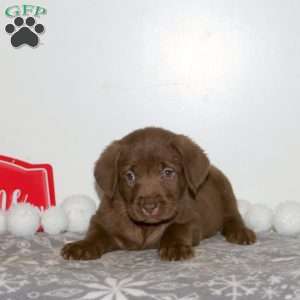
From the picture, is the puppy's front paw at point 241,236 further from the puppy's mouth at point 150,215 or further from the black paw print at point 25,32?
the black paw print at point 25,32

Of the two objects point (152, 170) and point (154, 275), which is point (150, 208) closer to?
point (152, 170)

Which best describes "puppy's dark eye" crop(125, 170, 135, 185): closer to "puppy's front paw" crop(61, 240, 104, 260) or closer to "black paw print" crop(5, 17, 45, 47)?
"puppy's front paw" crop(61, 240, 104, 260)

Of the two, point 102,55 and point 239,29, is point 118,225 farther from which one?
point 239,29

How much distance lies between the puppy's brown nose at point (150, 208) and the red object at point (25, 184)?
134cm

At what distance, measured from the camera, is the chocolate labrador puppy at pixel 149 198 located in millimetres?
3494

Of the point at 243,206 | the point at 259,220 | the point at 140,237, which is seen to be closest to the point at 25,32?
the point at 140,237

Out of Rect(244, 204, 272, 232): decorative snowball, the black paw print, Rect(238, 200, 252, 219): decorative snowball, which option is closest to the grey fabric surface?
Rect(244, 204, 272, 232): decorative snowball

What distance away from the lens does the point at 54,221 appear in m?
4.17

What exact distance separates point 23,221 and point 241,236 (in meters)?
1.26

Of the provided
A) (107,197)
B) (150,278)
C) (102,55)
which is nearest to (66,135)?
(102,55)

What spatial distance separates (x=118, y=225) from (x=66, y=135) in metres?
1.13

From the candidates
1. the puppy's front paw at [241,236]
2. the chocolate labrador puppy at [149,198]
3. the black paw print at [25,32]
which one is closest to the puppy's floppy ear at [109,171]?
the chocolate labrador puppy at [149,198]

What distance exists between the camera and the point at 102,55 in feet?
15.2

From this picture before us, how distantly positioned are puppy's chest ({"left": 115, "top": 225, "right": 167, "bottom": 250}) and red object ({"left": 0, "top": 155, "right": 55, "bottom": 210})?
1.04 meters
